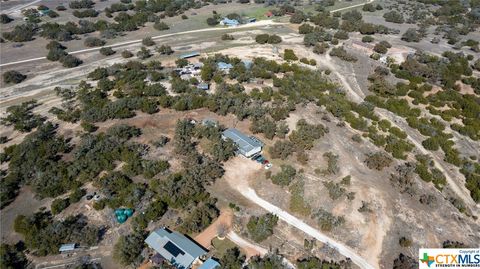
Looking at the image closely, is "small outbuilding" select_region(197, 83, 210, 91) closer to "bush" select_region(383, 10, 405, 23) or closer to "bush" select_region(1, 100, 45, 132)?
"bush" select_region(1, 100, 45, 132)

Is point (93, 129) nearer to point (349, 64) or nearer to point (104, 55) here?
point (104, 55)

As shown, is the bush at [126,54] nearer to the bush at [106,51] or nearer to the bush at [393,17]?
the bush at [106,51]

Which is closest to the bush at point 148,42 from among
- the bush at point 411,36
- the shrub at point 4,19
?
the shrub at point 4,19

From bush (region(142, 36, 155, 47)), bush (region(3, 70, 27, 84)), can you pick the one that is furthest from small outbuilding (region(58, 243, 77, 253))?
bush (region(142, 36, 155, 47))

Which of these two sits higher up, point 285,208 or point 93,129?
point 93,129

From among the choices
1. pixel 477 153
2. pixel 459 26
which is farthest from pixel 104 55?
pixel 459 26
